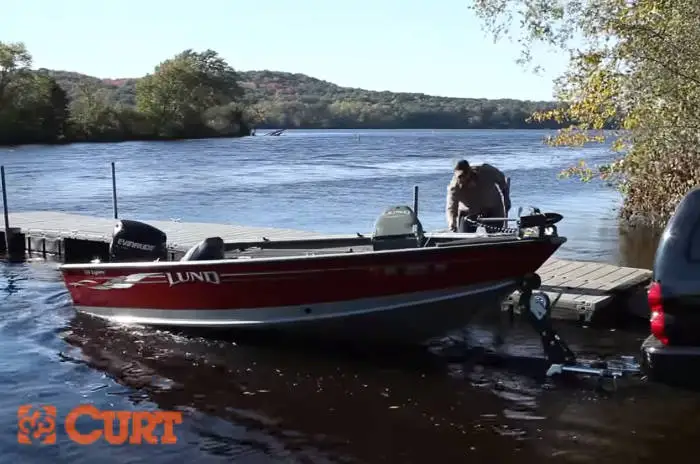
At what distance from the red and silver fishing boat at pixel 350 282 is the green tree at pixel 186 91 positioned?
285 feet

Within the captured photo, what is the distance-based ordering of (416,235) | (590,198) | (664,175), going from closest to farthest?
1. (416,235)
2. (664,175)
3. (590,198)

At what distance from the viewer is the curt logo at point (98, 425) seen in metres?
7.18

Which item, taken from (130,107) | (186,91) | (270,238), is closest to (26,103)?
(130,107)

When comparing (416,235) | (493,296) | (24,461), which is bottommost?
(24,461)

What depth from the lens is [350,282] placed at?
29.7 feet

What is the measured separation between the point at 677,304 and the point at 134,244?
7.41 meters

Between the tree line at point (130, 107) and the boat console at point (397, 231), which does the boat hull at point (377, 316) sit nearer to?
the boat console at point (397, 231)

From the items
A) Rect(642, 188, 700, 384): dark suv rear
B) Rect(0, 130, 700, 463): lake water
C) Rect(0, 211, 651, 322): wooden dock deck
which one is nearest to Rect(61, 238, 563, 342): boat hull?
Rect(0, 130, 700, 463): lake water

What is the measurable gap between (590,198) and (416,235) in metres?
20.1

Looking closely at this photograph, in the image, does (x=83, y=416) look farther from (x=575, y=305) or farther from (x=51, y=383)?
(x=575, y=305)

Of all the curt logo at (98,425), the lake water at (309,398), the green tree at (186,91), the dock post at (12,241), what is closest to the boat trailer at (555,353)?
the lake water at (309,398)

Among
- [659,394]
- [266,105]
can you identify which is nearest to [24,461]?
[659,394]

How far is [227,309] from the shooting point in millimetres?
9836

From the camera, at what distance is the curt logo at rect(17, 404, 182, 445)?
718 cm
